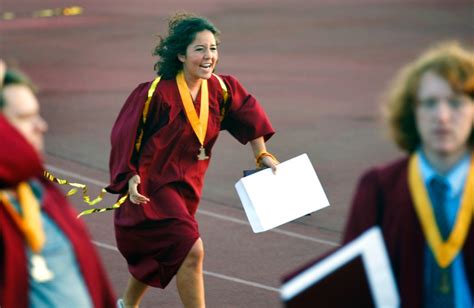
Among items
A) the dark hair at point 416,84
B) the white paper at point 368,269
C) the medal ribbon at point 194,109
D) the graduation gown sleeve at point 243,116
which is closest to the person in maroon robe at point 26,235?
the white paper at point 368,269

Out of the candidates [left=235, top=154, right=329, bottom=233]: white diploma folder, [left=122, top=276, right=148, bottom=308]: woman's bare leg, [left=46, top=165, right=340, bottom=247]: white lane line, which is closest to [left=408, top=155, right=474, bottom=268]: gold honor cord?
[left=235, top=154, right=329, bottom=233]: white diploma folder

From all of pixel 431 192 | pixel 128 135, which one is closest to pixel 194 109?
pixel 128 135

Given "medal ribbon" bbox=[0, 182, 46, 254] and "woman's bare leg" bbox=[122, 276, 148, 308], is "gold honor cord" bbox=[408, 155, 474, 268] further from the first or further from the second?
"woman's bare leg" bbox=[122, 276, 148, 308]

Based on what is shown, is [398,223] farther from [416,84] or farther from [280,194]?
[280,194]

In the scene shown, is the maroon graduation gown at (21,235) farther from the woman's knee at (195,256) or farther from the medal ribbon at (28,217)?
the woman's knee at (195,256)

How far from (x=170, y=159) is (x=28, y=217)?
3388 mm

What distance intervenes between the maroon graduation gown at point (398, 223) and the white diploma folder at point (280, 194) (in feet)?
10.4

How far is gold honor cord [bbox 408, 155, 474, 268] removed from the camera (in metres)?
4.75

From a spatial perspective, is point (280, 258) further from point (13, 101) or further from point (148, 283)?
point (13, 101)

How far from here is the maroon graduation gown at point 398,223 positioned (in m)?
4.79

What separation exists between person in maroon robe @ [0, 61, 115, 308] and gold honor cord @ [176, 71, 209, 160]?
3.11 meters

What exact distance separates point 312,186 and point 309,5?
75.2 ft

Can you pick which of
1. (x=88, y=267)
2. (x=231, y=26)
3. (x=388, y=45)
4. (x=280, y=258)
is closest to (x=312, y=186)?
(x=280, y=258)

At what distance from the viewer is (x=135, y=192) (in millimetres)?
8109
